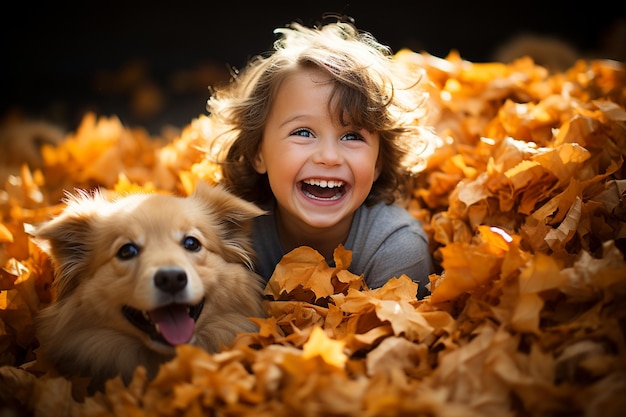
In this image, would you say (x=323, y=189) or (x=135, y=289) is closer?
(x=135, y=289)

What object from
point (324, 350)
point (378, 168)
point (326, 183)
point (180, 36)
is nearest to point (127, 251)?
point (324, 350)

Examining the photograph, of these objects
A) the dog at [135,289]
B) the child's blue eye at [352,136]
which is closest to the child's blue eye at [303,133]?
the child's blue eye at [352,136]

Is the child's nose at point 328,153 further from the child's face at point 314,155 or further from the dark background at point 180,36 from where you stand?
the dark background at point 180,36

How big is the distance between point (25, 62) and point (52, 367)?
19.5 feet

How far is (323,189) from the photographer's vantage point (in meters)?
2.52

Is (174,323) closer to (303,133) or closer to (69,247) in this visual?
(69,247)

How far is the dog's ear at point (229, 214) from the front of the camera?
2.18 meters

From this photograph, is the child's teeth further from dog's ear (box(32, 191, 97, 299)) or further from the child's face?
dog's ear (box(32, 191, 97, 299))

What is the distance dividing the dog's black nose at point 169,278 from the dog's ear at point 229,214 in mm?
385

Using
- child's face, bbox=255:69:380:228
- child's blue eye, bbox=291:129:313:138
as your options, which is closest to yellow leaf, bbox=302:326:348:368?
child's face, bbox=255:69:380:228

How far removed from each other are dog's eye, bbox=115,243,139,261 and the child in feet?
2.37

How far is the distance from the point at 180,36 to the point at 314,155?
5558mm

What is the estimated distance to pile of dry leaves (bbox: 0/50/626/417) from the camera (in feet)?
4.91

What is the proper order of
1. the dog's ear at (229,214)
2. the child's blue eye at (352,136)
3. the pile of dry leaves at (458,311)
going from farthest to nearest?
1. the child's blue eye at (352,136)
2. the dog's ear at (229,214)
3. the pile of dry leaves at (458,311)
